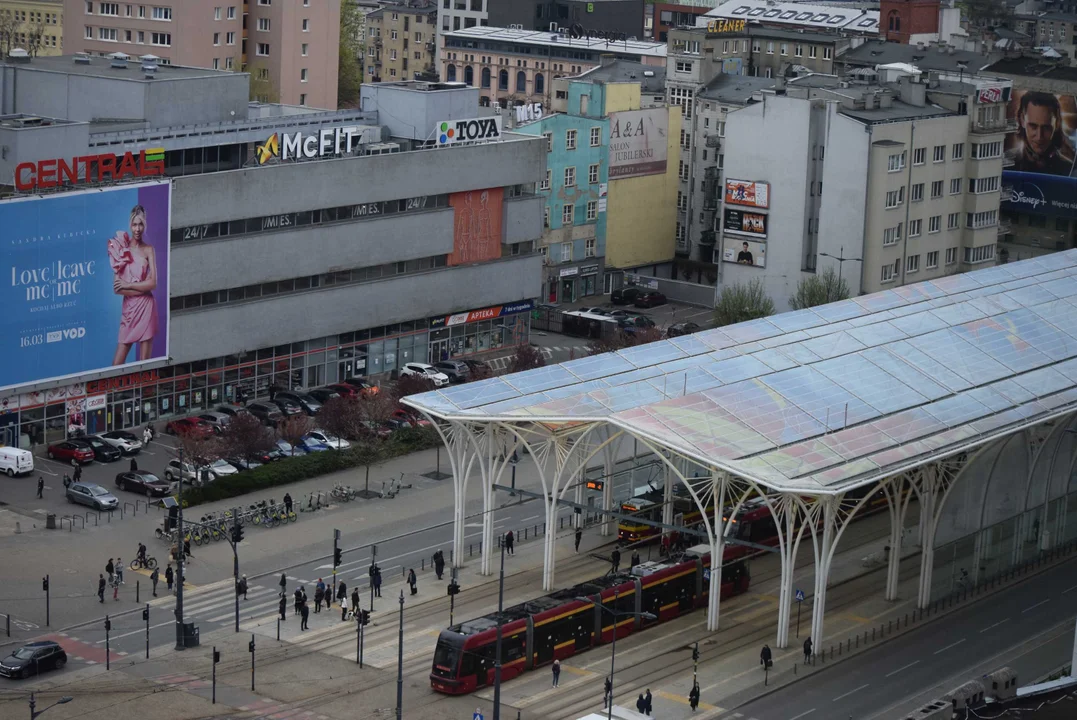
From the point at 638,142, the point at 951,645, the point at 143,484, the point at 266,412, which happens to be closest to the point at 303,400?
the point at 266,412

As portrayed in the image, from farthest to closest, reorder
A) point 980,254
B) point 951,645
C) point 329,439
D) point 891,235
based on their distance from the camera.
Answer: point 980,254 < point 891,235 < point 329,439 < point 951,645

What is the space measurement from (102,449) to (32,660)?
33234 millimetres

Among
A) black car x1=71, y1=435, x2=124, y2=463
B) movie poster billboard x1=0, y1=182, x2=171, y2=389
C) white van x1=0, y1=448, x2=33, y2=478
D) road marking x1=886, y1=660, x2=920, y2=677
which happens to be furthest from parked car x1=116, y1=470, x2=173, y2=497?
road marking x1=886, y1=660, x2=920, y2=677

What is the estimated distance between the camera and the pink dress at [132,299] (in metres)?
114

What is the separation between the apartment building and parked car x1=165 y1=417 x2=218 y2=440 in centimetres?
5184

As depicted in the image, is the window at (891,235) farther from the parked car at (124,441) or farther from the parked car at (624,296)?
the parked car at (124,441)

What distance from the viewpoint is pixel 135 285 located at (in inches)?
4557

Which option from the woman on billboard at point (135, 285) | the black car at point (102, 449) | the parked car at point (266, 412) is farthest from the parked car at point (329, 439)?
the black car at point (102, 449)

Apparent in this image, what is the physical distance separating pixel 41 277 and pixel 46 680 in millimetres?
36360

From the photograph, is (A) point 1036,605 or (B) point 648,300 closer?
(A) point 1036,605

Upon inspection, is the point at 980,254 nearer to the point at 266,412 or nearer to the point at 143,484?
the point at 266,412

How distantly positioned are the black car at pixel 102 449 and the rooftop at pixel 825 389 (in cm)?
2831

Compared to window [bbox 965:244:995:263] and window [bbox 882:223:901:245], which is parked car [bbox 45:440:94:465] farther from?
window [bbox 965:244:995:263]

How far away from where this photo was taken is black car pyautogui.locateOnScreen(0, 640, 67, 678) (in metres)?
79.9
